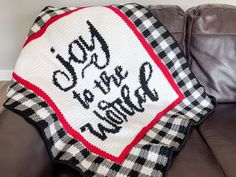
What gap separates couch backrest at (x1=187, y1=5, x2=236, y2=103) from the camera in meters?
1.42

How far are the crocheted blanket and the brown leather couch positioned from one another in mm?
47

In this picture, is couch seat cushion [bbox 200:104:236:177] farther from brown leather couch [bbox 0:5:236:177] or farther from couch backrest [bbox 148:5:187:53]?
couch backrest [bbox 148:5:187:53]

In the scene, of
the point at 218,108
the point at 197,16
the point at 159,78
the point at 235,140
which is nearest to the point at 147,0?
the point at 197,16

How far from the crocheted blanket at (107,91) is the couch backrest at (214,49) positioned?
0.26ft

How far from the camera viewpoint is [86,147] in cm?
114

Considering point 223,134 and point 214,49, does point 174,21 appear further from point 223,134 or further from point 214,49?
point 223,134

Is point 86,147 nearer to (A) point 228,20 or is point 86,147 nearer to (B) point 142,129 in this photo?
(B) point 142,129

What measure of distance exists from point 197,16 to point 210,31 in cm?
10

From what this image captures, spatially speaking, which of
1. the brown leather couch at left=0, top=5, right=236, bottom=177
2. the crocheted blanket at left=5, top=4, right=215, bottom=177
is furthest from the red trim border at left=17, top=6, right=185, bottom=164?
the brown leather couch at left=0, top=5, right=236, bottom=177

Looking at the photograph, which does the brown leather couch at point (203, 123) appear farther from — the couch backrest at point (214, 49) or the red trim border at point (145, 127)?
the red trim border at point (145, 127)

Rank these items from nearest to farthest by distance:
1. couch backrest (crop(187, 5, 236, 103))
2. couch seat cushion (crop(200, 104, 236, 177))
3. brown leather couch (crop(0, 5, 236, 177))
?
brown leather couch (crop(0, 5, 236, 177))
couch seat cushion (crop(200, 104, 236, 177))
couch backrest (crop(187, 5, 236, 103))

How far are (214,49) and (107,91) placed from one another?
0.57 metres

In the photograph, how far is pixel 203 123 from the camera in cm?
133

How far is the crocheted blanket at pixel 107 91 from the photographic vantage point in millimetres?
1101
